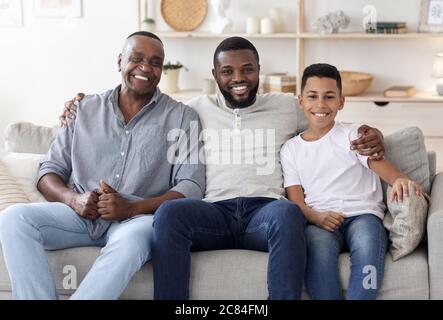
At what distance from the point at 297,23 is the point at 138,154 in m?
2.34

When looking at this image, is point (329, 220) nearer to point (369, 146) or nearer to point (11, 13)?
point (369, 146)

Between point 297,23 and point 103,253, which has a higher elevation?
point 297,23

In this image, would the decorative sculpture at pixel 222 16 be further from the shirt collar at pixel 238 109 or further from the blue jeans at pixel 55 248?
the blue jeans at pixel 55 248

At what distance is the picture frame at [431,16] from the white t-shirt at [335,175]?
2203mm

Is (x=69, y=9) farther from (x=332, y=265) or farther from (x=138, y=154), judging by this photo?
(x=332, y=265)

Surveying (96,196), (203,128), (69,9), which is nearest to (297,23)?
(69,9)

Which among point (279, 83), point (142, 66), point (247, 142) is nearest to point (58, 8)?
point (279, 83)

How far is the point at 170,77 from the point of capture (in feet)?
17.2

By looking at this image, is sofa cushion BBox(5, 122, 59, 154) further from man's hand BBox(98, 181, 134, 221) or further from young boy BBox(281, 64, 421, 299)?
young boy BBox(281, 64, 421, 299)

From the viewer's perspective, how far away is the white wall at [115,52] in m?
5.16

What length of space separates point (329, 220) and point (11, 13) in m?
3.50

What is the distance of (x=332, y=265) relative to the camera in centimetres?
264

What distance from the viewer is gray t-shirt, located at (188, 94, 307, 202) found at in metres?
→ 3.02
